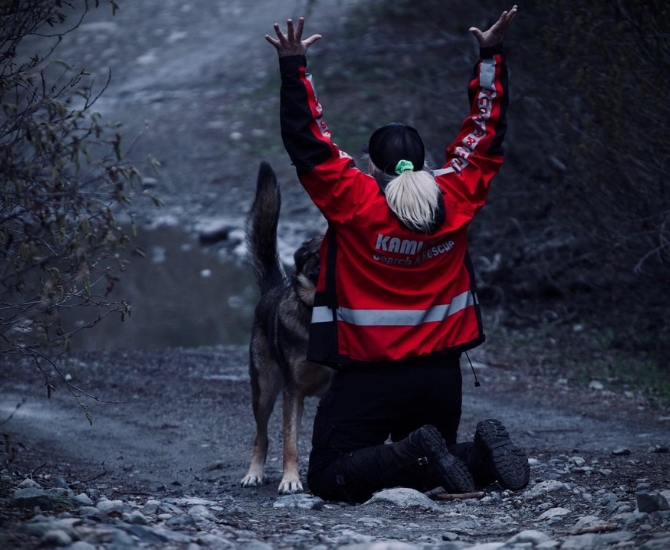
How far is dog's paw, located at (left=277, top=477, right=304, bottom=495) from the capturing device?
17.4ft

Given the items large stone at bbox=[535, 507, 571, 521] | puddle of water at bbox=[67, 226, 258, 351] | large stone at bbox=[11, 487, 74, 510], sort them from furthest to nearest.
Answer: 1. puddle of water at bbox=[67, 226, 258, 351]
2. large stone at bbox=[535, 507, 571, 521]
3. large stone at bbox=[11, 487, 74, 510]

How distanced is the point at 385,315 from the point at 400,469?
0.76m

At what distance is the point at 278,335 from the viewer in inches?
222

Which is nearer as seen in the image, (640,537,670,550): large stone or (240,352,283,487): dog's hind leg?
(640,537,670,550): large stone

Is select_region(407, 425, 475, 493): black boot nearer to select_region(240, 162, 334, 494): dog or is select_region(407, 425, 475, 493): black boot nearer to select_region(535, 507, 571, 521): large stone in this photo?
select_region(535, 507, 571, 521): large stone

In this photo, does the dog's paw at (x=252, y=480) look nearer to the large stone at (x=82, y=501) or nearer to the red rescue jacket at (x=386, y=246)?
the red rescue jacket at (x=386, y=246)

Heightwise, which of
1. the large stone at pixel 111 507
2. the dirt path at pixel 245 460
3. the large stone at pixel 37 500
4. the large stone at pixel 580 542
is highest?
the large stone at pixel 580 542

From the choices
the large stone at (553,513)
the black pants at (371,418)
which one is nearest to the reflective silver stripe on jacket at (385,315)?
the black pants at (371,418)

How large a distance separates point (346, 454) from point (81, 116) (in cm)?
215

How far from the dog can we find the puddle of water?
3.98m

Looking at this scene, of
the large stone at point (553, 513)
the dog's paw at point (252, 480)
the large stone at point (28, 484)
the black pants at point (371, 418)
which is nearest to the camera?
the large stone at point (553, 513)

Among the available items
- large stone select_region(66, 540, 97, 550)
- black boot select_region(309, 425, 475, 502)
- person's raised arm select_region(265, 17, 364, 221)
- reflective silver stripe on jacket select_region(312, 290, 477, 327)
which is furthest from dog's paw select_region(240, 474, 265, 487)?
large stone select_region(66, 540, 97, 550)

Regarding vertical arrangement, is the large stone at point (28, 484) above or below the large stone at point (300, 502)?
above

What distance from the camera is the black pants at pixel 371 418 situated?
186 inches
